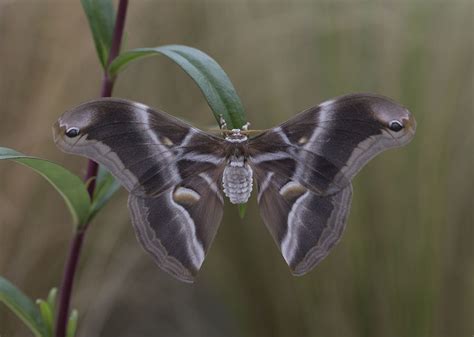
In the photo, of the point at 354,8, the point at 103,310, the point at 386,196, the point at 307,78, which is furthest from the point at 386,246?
the point at 103,310

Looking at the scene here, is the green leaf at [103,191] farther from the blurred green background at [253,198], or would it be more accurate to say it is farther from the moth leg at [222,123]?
the blurred green background at [253,198]

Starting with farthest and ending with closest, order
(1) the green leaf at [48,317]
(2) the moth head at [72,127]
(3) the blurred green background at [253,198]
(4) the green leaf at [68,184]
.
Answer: (3) the blurred green background at [253,198] → (1) the green leaf at [48,317] → (4) the green leaf at [68,184] → (2) the moth head at [72,127]

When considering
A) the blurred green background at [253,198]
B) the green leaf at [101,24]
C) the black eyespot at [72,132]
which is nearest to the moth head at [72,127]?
the black eyespot at [72,132]

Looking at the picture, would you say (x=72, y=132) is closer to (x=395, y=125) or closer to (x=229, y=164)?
(x=229, y=164)

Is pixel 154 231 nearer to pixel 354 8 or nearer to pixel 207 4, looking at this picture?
pixel 354 8

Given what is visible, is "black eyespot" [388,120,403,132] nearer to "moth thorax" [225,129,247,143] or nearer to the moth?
the moth

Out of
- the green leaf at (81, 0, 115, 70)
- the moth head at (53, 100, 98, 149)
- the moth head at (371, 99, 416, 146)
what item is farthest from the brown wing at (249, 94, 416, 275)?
the green leaf at (81, 0, 115, 70)

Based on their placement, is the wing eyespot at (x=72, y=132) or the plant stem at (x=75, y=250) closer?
the wing eyespot at (x=72, y=132)
